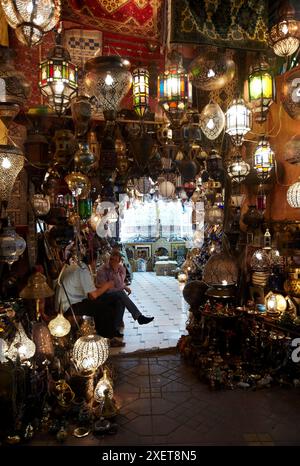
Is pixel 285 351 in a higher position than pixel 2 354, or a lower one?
lower

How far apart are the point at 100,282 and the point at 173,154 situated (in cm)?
238

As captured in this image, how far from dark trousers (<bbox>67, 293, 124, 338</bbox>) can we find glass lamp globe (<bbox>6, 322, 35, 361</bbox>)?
63.1 inches

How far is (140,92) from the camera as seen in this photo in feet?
10.1

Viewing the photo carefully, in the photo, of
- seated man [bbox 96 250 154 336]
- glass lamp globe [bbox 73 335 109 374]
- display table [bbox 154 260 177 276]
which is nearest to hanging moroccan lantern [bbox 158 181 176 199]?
seated man [bbox 96 250 154 336]

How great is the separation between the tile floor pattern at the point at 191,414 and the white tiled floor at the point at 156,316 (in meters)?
0.96

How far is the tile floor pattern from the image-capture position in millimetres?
3027

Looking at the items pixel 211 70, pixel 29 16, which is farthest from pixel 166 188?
pixel 29 16

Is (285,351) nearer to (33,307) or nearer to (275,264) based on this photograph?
(275,264)

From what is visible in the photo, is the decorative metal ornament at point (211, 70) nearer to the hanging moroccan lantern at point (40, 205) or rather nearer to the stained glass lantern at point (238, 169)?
the stained glass lantern at point (238, 169)

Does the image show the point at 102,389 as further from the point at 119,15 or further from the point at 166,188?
the point at 119,15

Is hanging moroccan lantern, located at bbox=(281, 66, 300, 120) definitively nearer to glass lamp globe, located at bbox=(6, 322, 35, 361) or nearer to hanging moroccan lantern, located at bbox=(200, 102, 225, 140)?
hanging moroccan lantern, located at bbox=(200, 102, 225, 140)

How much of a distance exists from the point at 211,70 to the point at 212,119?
1.91ft

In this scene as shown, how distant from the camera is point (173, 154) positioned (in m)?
4.88
